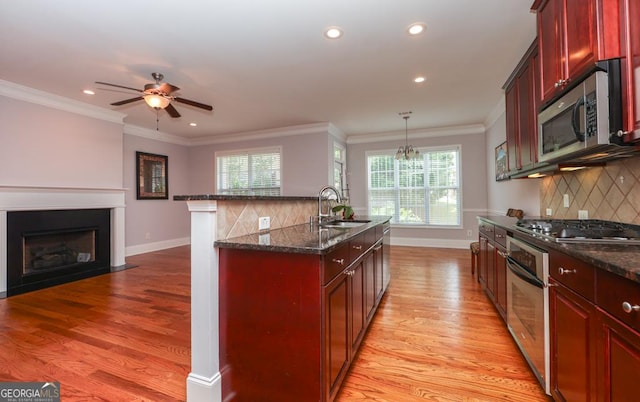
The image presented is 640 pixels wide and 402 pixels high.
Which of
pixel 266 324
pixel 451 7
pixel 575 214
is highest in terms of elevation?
pixel 451 7

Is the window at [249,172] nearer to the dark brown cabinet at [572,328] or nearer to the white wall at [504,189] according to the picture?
the white wall at [504,189]

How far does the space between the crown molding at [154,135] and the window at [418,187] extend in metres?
4.47

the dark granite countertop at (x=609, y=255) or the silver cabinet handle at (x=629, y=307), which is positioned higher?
the dark granite countertop at (x=609, y=255)

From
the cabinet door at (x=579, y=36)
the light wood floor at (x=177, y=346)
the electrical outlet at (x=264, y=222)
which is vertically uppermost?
the cabinet door at (x=579, y=36)

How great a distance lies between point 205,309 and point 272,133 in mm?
5093

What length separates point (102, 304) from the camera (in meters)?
3.05

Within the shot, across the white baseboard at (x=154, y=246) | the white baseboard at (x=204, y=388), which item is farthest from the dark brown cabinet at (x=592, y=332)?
the white baseboard at (x=154, y=246)

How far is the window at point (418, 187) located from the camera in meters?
6.09

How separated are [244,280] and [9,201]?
4.06 metres

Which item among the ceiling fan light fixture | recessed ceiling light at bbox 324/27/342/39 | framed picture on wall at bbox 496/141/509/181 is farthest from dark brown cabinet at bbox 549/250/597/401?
the ceiling fan light fixture

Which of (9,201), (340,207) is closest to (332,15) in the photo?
(340,207)

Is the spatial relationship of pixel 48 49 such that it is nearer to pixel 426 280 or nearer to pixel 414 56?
pixel 414 56

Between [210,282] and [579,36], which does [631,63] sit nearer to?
[579,36]

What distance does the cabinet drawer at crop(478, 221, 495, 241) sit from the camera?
8.85ft
